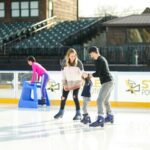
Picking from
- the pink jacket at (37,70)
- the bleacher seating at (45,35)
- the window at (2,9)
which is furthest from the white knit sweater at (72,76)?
the window at (2,9)

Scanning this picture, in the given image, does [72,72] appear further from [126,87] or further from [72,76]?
[126,87]

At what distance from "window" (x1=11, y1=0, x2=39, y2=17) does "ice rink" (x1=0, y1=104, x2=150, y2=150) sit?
22.0 meters

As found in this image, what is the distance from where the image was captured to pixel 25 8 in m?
34.2

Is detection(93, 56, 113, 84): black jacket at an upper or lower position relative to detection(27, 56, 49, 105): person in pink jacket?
upper

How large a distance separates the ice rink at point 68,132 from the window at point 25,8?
72.2ft

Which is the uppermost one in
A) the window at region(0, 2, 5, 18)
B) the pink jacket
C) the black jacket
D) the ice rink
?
the window at region(0, 2, 5, 18)

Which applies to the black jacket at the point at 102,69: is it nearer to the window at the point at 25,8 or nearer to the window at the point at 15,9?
the window at the point at 25,8

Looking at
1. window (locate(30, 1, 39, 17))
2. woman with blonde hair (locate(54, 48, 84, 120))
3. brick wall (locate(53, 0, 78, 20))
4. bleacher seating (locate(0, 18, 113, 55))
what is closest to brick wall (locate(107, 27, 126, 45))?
bleacher seating (locate(0, 18, 113, 55))

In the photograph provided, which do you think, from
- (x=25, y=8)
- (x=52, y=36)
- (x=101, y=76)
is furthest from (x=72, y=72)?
(x=25, y=8)

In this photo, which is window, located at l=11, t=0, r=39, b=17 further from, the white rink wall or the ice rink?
the ice rink

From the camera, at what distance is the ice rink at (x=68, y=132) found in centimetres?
789

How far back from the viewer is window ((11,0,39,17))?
34.1 metres

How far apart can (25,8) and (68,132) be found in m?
25.7

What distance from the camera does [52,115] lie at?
1188 centimetres
